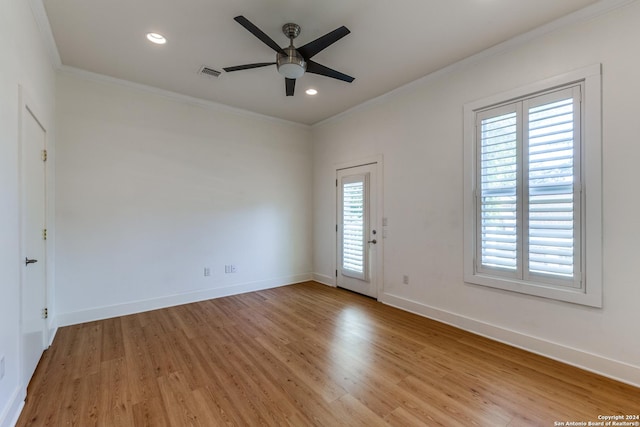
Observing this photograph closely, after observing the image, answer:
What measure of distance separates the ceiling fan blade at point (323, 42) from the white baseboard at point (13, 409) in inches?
131

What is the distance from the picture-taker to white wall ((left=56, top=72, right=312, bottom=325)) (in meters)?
3.50

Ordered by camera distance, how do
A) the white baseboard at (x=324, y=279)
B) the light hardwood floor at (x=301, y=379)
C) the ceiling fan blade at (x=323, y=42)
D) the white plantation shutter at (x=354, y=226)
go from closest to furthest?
1. the light hardwood floor at (x=301, y=379)
2. the ceiling fan blade at (x=323, y=42)
3. the white plantation shutter at (x=354, y=226)
4. the white baseboard at (x=324, y=279)

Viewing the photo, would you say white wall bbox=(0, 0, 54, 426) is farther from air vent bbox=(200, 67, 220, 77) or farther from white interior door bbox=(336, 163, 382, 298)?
white interior door bbox=(336, 163, 382, 298)

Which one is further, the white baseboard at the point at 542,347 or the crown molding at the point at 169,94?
the crown molding at the point at 169,94

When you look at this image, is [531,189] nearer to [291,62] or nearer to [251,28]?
[291,62]

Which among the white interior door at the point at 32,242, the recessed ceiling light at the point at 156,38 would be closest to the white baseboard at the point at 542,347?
the white interior door at the point at 32,242

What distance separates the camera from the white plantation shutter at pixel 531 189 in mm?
2555

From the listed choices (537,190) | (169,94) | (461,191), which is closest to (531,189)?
(537,190)

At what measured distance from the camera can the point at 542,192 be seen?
2707 mm

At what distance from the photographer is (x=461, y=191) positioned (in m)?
3.34

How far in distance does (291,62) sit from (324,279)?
3910 millimetres

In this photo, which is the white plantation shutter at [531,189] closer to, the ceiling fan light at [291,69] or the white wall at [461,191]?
the white wall at [461,191]

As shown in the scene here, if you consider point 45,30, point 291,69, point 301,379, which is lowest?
point 301,379

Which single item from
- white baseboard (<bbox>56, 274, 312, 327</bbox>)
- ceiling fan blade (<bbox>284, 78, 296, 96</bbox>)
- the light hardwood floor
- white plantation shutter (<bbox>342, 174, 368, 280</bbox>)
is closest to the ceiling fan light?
ceiling fan blade (<bbox>284, 78, 296, 96</bbox>)
